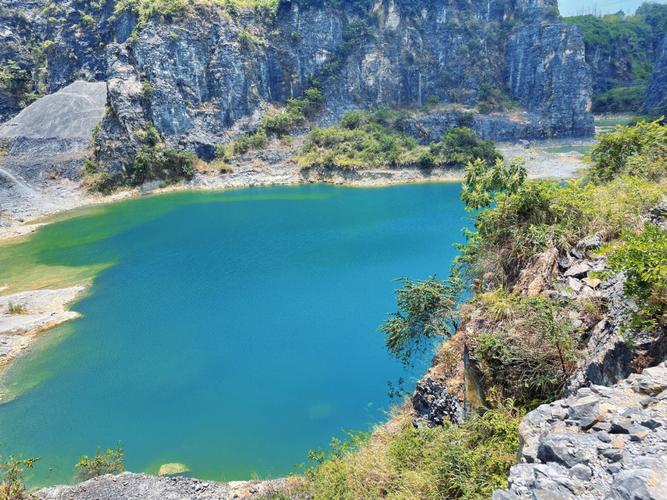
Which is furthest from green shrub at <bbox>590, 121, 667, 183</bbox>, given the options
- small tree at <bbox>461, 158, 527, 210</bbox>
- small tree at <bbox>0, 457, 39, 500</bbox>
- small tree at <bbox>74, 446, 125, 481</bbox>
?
small tree at <bbox>0, 457, 39, 500</bbox>

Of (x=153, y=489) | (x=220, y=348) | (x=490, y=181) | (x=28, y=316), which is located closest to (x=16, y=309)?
(x=28, y=316)

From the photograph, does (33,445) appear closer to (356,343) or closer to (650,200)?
(356,343)

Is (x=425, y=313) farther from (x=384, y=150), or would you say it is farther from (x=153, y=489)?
(x=384, y=150)

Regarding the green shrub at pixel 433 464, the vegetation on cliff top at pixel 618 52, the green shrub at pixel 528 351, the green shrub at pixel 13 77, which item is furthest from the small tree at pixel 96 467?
the vegetation on cliff top at pixel 618 52

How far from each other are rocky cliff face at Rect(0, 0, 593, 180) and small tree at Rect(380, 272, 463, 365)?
165ft

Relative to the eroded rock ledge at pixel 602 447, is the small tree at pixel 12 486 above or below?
below

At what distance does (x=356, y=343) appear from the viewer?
762 inches

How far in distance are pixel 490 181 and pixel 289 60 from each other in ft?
204

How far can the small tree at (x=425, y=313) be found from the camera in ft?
43.5

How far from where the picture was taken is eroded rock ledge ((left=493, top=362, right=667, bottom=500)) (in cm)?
446

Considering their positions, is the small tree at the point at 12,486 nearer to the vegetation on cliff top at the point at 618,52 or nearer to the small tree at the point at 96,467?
the small tree at the point at 96,467

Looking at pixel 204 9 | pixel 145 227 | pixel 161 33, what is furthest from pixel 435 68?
pixel 145 227

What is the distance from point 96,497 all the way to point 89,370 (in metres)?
8.87

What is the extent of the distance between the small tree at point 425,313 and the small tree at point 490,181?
11.7 ft
